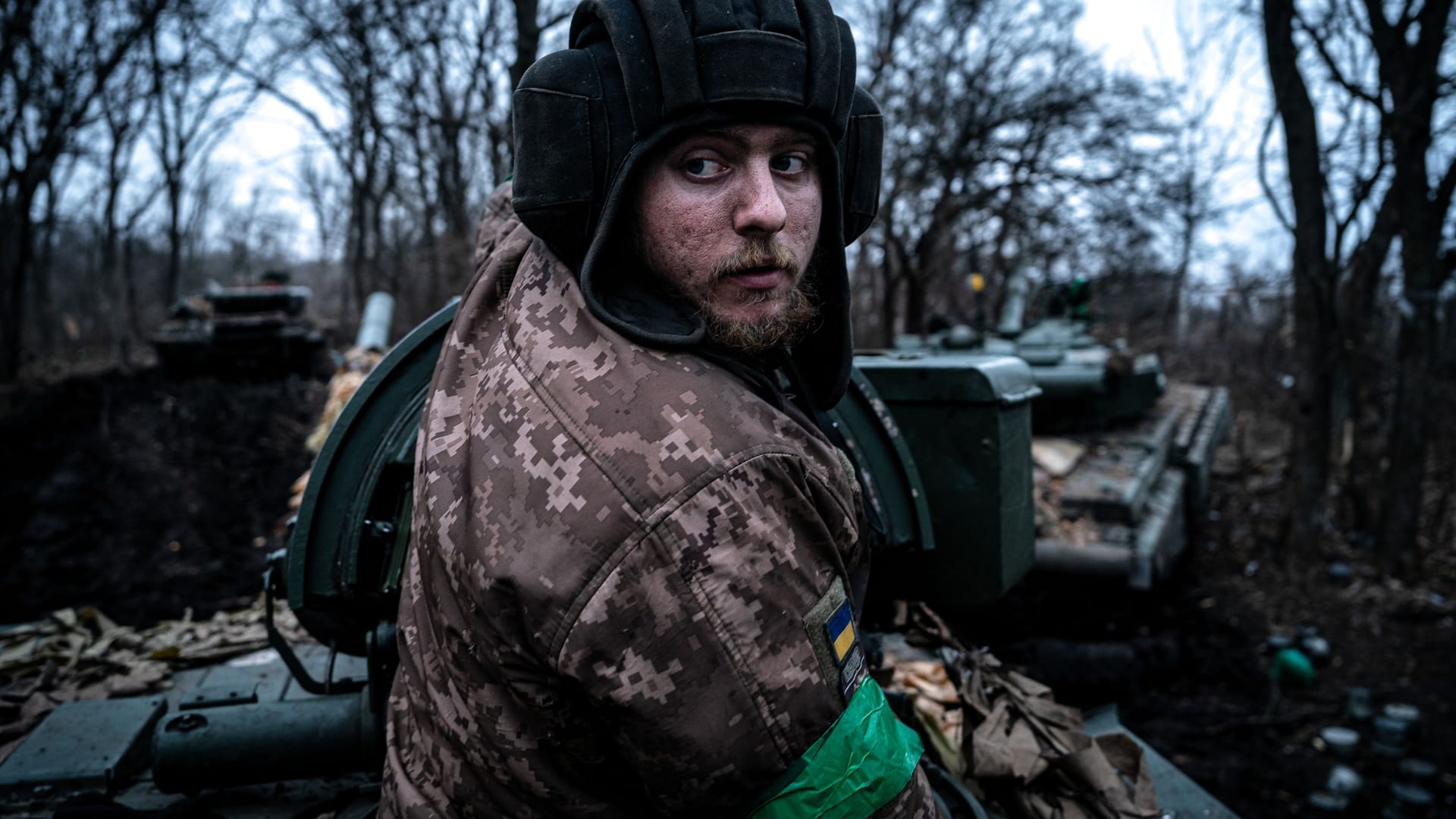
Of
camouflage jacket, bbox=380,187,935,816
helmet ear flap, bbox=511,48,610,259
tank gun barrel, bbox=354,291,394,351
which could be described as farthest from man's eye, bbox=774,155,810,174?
tank gun barrel, bbox=354,291,394,351

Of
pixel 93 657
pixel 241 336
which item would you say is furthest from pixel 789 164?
pixel 241 336

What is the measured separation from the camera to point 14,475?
9.96 meters

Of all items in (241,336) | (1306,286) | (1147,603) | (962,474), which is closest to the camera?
(962,474)

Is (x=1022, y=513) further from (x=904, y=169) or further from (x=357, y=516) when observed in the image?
(x=904, y=169)

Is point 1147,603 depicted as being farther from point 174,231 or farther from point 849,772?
point 174,231

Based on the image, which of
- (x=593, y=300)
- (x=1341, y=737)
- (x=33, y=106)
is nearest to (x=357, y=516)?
(x=593, y=300)

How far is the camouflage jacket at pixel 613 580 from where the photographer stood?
1.25 meters

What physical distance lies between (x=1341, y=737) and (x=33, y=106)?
20.9 metres

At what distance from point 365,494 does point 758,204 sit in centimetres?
141

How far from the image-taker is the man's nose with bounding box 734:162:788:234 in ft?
5.08

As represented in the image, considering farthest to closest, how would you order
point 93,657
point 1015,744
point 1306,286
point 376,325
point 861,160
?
point 376,325
point 1306,286
point 93,657
point 1015,744
point 861,160

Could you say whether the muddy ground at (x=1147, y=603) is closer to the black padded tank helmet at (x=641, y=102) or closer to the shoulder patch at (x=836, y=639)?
the shoulder patch at (x=836, y=639)

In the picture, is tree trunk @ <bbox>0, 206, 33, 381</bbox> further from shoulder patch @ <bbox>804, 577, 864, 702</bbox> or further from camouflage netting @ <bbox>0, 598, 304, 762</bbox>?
shoulder patch @ <bbox>804, 577, 864, 702</bbox>

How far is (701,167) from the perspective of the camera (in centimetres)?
158
